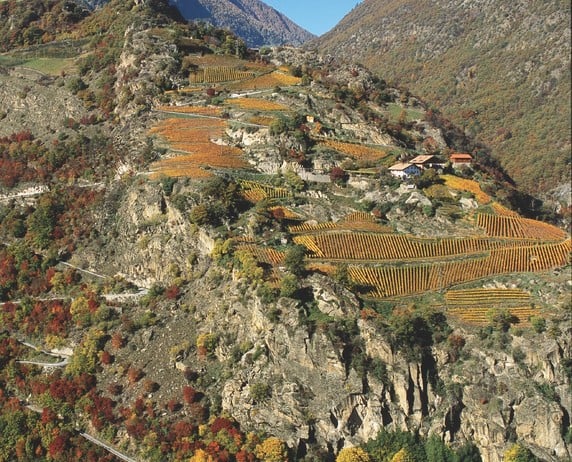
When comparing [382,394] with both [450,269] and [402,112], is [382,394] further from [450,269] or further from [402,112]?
[402,112]

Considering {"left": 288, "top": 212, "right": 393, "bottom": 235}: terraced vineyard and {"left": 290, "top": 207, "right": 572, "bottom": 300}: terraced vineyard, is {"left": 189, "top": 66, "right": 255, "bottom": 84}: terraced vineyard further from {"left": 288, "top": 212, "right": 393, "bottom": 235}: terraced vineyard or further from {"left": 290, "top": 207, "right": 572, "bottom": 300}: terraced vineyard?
{"left": 290, "top": 207, "right": 572, "bottom": 300}: terraced vineyard

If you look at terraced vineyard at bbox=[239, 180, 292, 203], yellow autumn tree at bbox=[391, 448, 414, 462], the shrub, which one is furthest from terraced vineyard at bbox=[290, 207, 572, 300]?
yellow autumn tree at bbox=[391, 448, 414, 462]

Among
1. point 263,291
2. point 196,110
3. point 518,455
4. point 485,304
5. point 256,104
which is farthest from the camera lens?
point 256,104

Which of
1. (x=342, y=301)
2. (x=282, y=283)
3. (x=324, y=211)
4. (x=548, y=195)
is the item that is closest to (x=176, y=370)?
(x=282, y=283)

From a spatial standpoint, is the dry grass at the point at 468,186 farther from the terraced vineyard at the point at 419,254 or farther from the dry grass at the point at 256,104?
the dry grass at the point at 256,104

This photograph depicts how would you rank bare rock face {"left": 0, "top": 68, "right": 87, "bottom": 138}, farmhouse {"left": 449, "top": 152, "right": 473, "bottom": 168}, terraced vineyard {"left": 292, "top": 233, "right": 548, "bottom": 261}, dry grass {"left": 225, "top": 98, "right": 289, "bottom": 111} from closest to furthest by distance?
terraced vineyard {"left": 292, "top": 233, "right": 548, "bottom": 261}, farmhouse {"left": 449, "top": 152, "right": 473, "bottom": 168}, dry grass {"left": 225, "top": 98, "right": 289, "bottom": 111}, bare rock face {"left": 0, "top": 68, "right": 87, "bottom": 138}

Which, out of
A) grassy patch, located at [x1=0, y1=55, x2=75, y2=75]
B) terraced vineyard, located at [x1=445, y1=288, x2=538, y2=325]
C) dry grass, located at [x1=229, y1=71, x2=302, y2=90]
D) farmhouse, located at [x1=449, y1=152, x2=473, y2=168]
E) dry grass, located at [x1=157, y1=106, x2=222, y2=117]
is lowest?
terraced vineyard, located at [x1=445, y1=288, x2=538, y2=325]

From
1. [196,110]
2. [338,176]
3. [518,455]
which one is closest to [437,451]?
[518,455]
